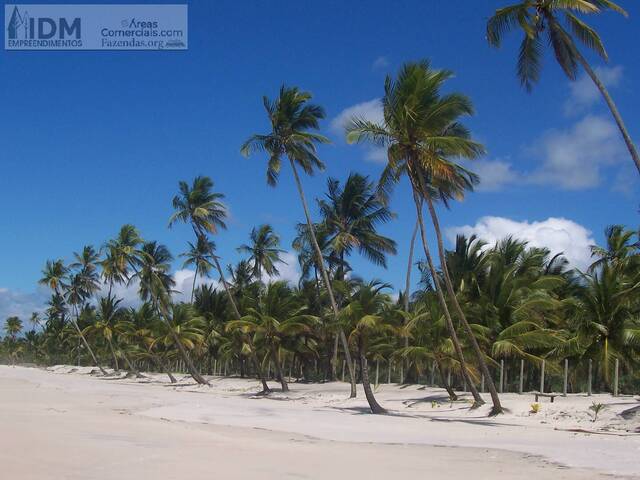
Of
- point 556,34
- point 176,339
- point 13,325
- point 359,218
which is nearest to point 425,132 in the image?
point 556,34

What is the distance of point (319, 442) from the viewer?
13773mm

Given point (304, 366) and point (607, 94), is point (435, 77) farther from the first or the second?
point (304, 366)

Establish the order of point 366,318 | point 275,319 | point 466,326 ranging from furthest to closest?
point 275,319 → point 366,318 → point 466,326

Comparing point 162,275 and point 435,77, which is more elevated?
point 435,77

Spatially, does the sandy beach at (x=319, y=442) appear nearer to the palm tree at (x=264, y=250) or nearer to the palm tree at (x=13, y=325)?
the palm tree at (x=264, y=250)

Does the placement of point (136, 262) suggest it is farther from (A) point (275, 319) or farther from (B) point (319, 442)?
(B) point (319, 442)

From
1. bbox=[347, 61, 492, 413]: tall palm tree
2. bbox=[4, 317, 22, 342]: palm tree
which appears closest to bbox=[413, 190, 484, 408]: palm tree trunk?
bbox=[347, 61, 492, 413]: tall palm tree

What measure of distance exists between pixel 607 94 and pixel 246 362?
3791 cm

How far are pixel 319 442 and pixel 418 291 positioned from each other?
17776 mm

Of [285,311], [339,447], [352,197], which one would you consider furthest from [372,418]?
[352,197]

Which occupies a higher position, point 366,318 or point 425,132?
point 425,132

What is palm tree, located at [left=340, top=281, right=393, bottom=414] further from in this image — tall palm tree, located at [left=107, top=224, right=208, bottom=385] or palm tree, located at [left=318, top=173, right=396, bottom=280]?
tall palm tree, located at [left=107, top=224, right=208, bottom=385]

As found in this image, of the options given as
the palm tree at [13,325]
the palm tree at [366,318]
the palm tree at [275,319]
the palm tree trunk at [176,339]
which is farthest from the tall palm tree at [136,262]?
the palm tree at [13,325]

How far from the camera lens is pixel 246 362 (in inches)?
1938
